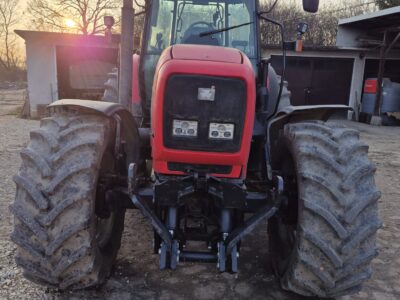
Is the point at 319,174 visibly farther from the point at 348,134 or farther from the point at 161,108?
the point at 161,108

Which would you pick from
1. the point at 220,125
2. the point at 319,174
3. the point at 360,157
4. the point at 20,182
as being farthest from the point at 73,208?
the point at 360,157

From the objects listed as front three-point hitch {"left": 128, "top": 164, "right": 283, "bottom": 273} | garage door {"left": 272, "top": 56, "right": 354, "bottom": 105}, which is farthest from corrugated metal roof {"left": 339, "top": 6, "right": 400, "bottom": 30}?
front three-point hitch {"left": 128, "top": 164, "right": 283, "bottom": 273}

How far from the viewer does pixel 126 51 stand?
12.0 feet

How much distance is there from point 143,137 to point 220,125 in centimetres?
109

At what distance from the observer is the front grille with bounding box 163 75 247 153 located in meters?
2.76

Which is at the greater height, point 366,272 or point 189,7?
point 189,7

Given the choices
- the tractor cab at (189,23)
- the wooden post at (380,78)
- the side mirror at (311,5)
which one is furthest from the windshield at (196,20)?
the wooden post at (380,78)

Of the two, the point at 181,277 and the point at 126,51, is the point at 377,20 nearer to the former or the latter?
the point at 126,51

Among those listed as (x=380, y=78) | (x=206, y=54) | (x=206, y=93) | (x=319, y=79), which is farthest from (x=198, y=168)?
(x=319, y=79)

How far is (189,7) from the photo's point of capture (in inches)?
156

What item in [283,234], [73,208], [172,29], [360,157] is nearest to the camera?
[73,208]

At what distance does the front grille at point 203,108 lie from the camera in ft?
9.07

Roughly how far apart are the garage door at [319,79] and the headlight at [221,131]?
1431cm

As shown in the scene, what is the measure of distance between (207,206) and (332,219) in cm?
88
